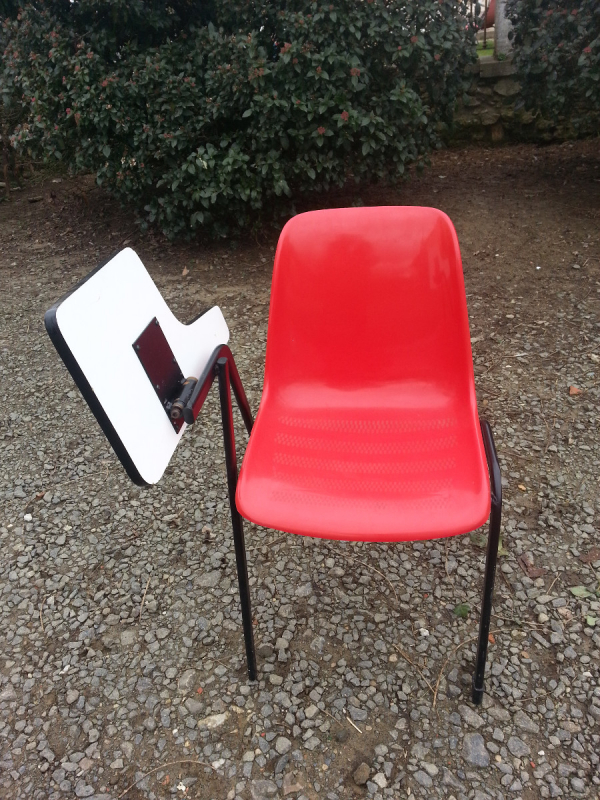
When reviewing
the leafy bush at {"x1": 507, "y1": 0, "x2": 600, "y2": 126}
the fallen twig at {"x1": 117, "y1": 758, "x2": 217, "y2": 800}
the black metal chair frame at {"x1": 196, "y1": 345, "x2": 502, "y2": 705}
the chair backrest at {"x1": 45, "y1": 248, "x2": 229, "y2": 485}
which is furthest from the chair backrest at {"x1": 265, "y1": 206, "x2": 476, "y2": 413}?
the leafy bush at {"x1": 507, "y1": 0, "x2": 600, "y2": 126}

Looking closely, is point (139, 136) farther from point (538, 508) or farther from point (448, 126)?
point (538, 508)

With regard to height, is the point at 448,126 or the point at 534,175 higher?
the point at 448,126

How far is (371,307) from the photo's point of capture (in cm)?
164

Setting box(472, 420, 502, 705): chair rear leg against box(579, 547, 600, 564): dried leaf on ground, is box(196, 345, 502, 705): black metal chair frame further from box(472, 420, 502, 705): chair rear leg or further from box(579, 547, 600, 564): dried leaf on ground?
box(579, 547, 600, 564): dried leaf on ground

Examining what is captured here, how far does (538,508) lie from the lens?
210cm

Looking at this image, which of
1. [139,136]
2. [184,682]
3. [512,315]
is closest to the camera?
[184,682]

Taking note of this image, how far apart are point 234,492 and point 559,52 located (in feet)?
11.5

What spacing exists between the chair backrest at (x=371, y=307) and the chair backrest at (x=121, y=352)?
36cm

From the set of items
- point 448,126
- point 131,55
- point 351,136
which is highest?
point 131,55

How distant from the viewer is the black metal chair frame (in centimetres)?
129

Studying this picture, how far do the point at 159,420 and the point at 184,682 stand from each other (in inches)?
32.2

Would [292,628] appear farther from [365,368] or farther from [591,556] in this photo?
[591,556]

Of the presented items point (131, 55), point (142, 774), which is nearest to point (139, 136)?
point (131, 55)

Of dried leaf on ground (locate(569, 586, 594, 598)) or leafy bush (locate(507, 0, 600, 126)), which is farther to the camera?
leafy bush (locate(507, 0, 600, 126))
